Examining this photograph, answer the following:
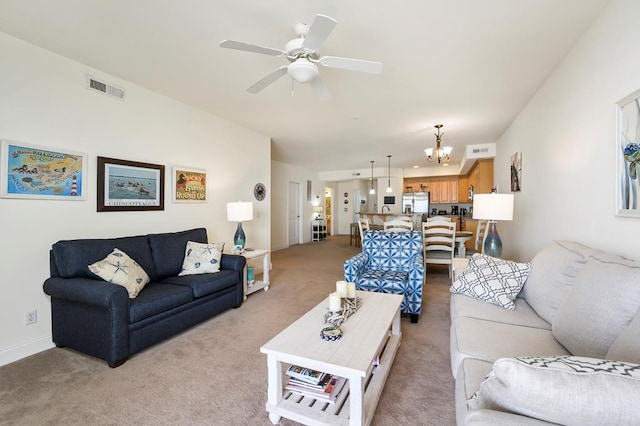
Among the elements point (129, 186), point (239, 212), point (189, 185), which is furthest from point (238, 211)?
point (129, 186)

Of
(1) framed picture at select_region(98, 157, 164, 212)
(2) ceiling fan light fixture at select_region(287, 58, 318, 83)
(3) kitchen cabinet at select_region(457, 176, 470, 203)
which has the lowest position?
(1) framed picture at select_region(98, 157, 164, 212)

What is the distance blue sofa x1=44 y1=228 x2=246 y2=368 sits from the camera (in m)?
2.14

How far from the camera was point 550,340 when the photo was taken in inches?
61.1

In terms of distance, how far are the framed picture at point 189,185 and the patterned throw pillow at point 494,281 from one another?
3297mm

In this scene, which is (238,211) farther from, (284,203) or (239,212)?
(284,203)

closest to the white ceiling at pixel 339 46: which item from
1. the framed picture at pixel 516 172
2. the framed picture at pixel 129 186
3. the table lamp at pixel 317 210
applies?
the framed picture at pixel 516 172

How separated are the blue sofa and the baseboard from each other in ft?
0.24

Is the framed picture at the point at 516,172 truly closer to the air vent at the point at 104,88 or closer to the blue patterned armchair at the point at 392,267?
the blue patterned armchair at the point at 392,267

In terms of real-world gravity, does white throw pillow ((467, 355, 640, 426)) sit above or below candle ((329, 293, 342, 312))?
above

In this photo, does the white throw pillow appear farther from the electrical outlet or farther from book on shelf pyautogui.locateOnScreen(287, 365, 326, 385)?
the electrical outlet

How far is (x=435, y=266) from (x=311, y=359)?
4.90m

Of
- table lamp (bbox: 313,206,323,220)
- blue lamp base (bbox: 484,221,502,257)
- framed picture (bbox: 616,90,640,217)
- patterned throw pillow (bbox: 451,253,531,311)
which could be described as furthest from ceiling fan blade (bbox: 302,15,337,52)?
table lamp (bbox: 313,206,323,220)

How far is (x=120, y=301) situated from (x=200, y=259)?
1.09 metres

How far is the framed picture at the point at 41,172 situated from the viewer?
228 centimetres
